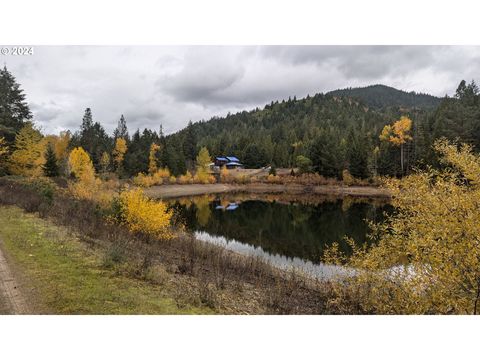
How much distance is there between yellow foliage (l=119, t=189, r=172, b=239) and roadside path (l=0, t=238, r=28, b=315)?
356 inches

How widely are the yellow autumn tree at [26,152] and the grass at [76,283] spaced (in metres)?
21.4

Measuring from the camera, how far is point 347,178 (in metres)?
73.3

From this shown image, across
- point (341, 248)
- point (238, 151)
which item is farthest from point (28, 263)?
point (238, 151)

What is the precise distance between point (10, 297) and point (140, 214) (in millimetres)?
10446

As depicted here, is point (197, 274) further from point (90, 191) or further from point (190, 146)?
point (190, 146)

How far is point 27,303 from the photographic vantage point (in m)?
9.59

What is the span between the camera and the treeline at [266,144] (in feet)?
81.4

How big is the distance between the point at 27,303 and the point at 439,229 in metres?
11.8

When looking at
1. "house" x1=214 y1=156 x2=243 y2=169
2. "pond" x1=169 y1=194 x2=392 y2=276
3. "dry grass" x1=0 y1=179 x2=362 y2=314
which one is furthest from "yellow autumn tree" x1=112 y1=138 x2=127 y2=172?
"house" x1=214 y1=156 x2=243 y2=169

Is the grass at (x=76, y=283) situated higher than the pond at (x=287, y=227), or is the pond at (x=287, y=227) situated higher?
the grass at (x=76, y=283)

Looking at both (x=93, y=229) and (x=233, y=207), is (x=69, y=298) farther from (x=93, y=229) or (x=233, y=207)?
(x=233, y=207)

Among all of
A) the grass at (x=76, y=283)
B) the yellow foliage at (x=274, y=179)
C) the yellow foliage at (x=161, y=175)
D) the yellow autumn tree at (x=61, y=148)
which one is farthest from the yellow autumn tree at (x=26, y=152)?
the yellow foliage at (x=274, y=179)

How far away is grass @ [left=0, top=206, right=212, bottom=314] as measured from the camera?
32.7ft

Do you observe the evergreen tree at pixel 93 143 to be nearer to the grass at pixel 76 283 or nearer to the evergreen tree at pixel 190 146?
the evergreen tree at pixel 190 146
